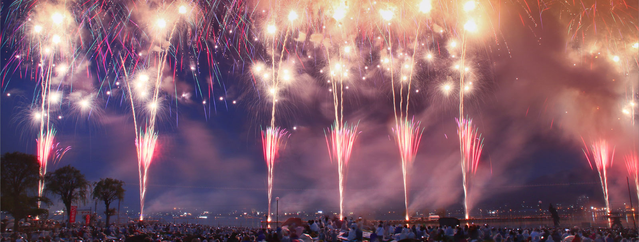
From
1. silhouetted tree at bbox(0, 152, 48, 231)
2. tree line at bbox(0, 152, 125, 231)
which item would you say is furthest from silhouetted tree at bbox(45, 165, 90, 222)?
silhouetted tree at bbox(0, 152, 48, 231)

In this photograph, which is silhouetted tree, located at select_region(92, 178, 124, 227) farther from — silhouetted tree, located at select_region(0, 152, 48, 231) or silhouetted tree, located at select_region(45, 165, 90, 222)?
silhouetted tree, located at select_region(0, 152, 48, 231)

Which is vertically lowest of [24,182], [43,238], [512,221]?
[512,221]

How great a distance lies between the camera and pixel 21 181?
35.0 meters

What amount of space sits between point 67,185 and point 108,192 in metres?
7.62

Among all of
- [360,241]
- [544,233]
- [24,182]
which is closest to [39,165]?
[24,182]

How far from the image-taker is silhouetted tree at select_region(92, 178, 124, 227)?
5134 cm

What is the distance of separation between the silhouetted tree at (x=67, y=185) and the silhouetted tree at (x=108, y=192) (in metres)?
5.75

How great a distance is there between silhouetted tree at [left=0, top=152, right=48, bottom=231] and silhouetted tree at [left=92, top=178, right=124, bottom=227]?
51.7ft

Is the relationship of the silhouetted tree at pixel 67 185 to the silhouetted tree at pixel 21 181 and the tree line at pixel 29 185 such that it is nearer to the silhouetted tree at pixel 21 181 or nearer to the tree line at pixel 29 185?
the tree line at pixel 29 185

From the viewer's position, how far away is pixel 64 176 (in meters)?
44.6

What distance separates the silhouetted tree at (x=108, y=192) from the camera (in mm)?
51344

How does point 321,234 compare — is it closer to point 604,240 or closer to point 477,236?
point 477,236

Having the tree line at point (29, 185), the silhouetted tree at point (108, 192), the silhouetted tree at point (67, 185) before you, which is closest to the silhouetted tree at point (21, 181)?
the tree line at point (29, 185)

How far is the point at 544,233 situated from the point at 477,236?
3826 mm
